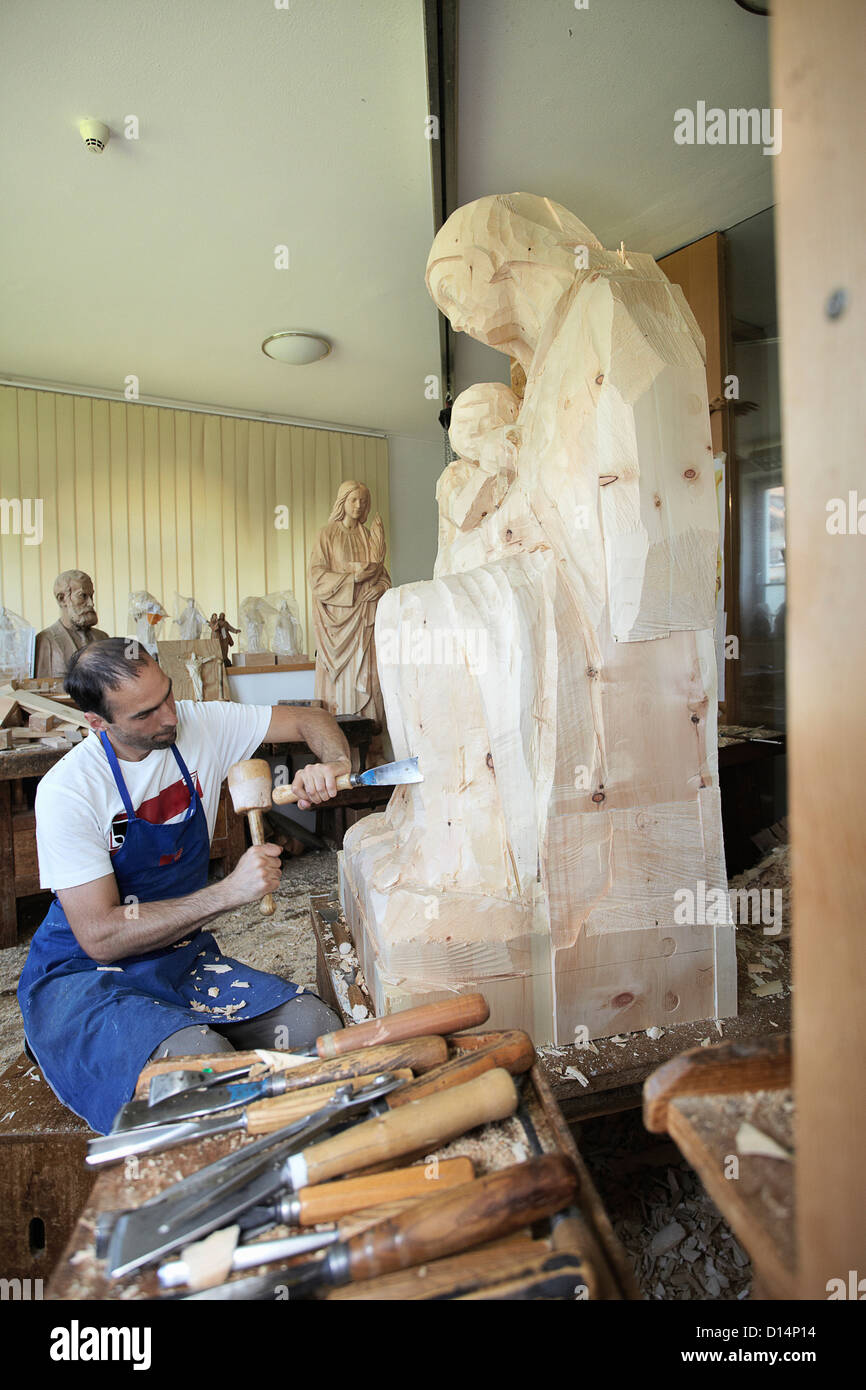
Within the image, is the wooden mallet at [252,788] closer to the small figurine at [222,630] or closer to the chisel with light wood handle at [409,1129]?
the chisel with light wood handle at [409,1129]

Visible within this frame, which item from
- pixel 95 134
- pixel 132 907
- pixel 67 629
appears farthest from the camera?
pixel 67 629

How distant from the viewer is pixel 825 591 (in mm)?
473

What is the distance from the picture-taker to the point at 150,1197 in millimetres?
783

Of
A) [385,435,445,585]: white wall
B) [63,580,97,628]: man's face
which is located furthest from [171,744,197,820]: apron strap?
[385,435,445,585]: white wall

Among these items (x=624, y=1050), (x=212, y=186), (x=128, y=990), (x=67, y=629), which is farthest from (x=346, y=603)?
(x=624, y=1050)

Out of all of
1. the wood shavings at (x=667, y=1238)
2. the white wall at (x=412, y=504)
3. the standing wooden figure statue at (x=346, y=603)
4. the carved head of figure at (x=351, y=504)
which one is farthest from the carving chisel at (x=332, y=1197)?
the white wall at (x=412, y=504)

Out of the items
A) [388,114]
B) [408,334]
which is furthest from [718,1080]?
[408,334]

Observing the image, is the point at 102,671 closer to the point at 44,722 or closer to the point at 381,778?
the point at 381,778

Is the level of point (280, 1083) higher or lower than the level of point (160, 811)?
lower

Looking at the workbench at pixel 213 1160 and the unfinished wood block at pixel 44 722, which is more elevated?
the unfinished wood block at pixel 44 722

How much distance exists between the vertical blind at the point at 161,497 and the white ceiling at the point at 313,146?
145 centimetres

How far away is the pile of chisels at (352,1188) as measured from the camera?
655mm

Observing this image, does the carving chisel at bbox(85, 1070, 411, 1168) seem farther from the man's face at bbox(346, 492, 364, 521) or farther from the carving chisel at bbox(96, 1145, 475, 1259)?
the man's face at bbox(346, 492, 364, 521)

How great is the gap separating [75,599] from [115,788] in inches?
152
